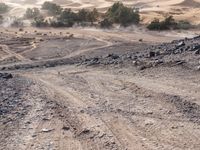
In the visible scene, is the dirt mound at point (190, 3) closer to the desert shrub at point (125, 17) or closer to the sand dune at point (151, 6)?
the sand dune at point (151, 6)

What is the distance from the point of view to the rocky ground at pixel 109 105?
10414 millimetres

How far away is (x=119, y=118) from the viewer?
39.2ft

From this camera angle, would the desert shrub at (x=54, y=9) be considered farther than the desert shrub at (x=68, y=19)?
Yes

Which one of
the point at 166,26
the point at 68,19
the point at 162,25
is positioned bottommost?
the point at 166,26

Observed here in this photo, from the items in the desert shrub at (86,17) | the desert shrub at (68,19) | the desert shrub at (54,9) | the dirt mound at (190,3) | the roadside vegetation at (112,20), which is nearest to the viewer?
the roadside vegetation at (112,20)

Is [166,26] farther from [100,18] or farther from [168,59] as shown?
[168,59]

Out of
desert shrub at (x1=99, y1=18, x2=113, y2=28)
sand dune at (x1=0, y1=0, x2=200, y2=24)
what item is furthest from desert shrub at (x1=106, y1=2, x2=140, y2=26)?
sand dune at (x1=0, y1=0, x2=200, y2=24)

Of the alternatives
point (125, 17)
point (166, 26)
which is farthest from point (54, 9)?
point (166, 26)

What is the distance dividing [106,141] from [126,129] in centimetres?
91

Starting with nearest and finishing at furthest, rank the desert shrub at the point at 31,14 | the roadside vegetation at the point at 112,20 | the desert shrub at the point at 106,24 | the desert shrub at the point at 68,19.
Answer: the roadside vegetation at the point at 112,20 → the desert shrub at the point at 106,24 → the desert shrub at the point at 68,19 → the desert shrub at the point at 31,14

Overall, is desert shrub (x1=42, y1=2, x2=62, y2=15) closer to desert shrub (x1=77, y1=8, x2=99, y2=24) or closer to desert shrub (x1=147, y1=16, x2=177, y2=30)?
desert shrub (x1=77, y1=8, x2=99, y2=24)

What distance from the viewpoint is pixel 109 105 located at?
1327 centimetres

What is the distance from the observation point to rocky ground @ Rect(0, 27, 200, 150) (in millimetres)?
10414

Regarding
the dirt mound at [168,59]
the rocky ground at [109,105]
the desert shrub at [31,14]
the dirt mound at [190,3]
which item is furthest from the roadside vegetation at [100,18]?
the rocky ground at [109,105]
